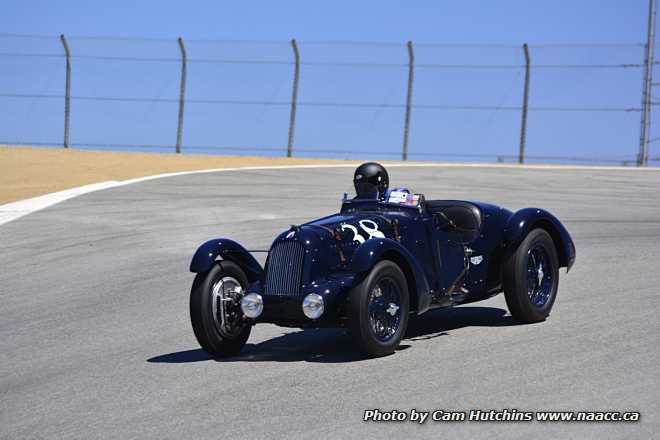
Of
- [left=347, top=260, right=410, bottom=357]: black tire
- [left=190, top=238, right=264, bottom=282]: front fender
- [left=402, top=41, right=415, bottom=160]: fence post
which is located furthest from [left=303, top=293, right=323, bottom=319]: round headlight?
[left=402, top=41, right=415, bottom=160]: fence post

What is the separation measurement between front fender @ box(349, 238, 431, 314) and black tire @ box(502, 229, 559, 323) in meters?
1.02

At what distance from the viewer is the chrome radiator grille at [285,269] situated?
855 centimetres

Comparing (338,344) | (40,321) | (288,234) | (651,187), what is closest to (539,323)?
(338,344)

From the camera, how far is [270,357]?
8.78 metres

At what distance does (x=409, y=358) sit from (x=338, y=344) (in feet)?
3.41

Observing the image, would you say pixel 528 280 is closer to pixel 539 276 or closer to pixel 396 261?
pixel 539 276

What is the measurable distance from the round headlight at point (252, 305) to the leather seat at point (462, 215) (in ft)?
6.96

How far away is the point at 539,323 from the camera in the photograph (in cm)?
980

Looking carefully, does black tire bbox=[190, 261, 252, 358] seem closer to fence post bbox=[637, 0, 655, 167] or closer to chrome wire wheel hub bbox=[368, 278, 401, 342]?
chrome wire wheel hub bbox=[368, 278, 401, 342]

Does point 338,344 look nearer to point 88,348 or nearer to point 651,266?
point 88,348

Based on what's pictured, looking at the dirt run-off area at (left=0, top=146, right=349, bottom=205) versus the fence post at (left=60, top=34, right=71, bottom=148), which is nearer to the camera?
the dirt run-off area at (left=0, top=146, right=349, bottom=205)

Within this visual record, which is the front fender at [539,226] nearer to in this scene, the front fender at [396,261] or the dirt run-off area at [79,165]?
the front fender at [396,261]

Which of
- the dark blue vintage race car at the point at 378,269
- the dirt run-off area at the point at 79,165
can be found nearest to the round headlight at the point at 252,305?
the dark blue vintage race car at the point at 378,269

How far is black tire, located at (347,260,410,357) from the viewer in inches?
322
